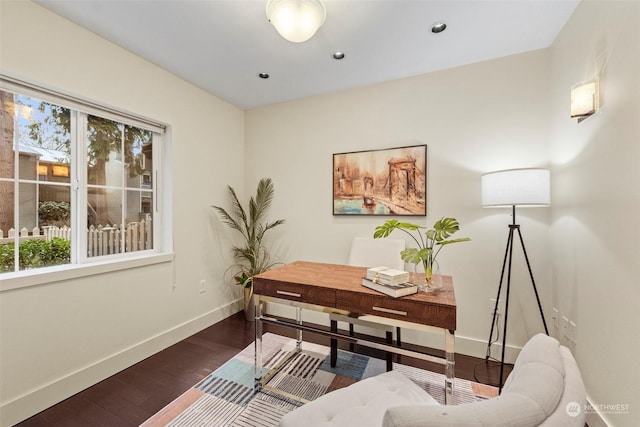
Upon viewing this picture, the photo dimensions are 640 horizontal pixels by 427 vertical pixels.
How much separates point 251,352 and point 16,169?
216 cm

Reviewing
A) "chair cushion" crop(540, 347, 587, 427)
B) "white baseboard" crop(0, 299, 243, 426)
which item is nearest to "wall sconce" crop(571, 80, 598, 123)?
"chair cushion" crop(540, 347, 587, 427)

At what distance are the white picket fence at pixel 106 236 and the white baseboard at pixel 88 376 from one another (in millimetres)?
832

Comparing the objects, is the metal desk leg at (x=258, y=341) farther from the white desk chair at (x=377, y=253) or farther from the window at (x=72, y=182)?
the window at (x=72, y=182)

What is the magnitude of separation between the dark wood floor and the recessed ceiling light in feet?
8.53

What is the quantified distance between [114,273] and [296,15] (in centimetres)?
229

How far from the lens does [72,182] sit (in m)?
1.98

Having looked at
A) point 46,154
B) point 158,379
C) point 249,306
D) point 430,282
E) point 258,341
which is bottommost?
point 158,379

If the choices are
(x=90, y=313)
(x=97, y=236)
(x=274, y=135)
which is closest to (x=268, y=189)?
(x=274, y=135)

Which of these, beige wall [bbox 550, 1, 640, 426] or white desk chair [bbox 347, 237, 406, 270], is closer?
beige wall [bbox 550, 1, 640, 426]

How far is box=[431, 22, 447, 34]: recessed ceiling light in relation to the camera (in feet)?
6.03

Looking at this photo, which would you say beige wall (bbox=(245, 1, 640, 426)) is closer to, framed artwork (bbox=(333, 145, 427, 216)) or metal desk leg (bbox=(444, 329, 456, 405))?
framed artwork (bbox=(333, 145, 427, 216))

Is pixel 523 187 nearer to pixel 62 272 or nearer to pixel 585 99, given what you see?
pixel 585 99

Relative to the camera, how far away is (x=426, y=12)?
1726 mm

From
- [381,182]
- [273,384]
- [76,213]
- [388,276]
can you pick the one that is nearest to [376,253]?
[381,182]
